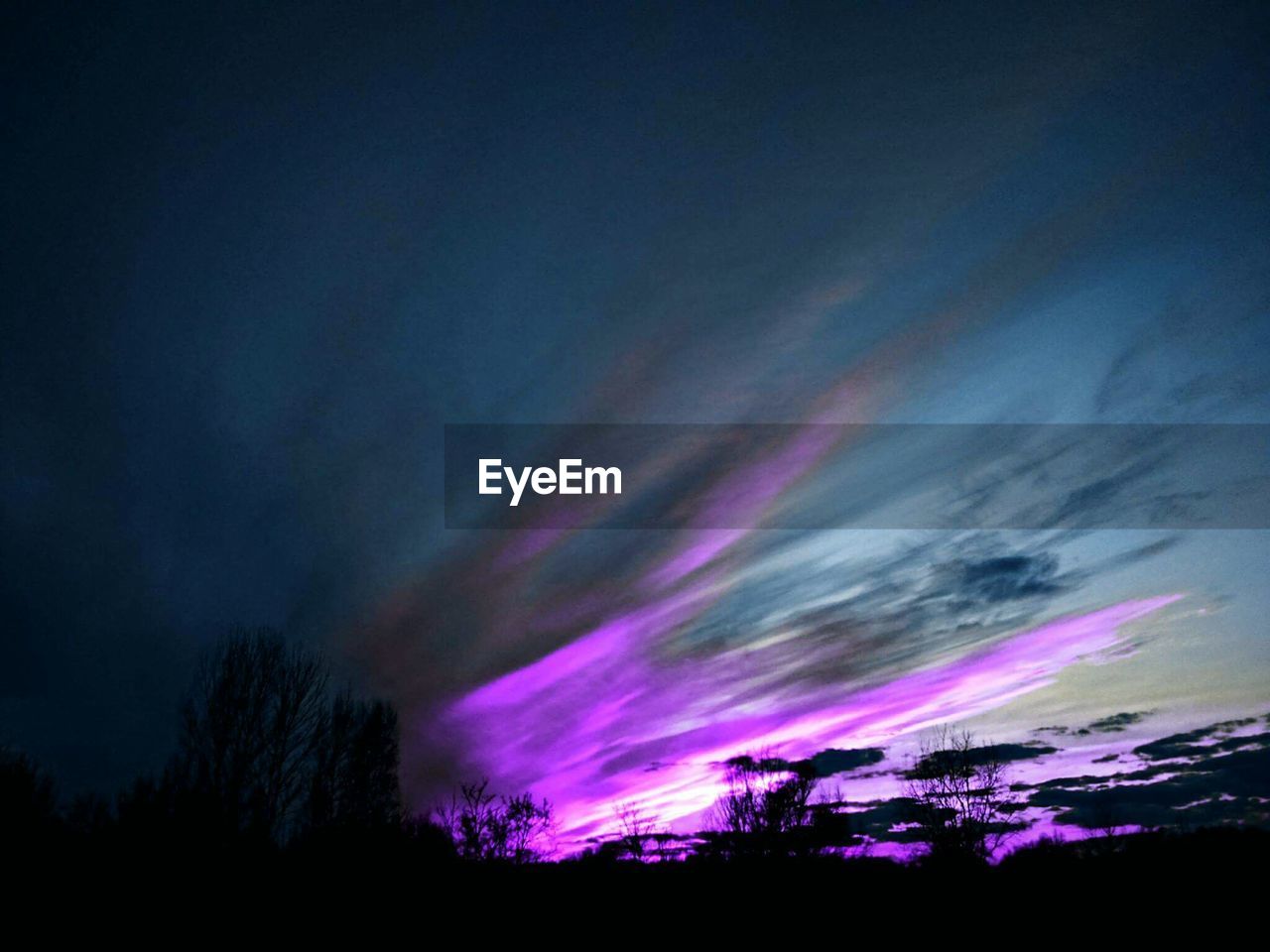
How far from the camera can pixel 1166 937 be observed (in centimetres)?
2005

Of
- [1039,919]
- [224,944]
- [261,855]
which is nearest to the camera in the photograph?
[224,944]

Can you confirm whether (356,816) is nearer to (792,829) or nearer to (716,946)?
(792,829)

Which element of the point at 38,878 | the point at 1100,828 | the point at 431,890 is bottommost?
the point at 1100,828

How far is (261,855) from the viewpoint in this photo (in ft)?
93.9

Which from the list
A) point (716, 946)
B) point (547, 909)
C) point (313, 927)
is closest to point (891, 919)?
point (716, 946)

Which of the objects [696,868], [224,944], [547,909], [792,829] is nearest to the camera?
[224,944]

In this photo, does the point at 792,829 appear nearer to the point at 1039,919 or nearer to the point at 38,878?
the point at 1039,919

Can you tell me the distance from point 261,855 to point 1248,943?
107 ft

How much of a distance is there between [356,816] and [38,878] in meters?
24.1

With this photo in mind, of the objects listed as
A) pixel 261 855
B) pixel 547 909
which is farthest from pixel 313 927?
pixel 261 855

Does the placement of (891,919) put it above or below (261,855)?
below

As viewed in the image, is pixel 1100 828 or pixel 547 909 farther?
pixel 1100 828

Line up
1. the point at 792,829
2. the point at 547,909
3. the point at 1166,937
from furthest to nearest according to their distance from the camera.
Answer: the point at 792,829 < the point at 547,909 < the point at 1166,937

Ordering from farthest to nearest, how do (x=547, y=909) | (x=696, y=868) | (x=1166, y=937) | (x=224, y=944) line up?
(x=696, y=868), (x=547, y=909), (x=1166, y=937), (x=224, y=944)
